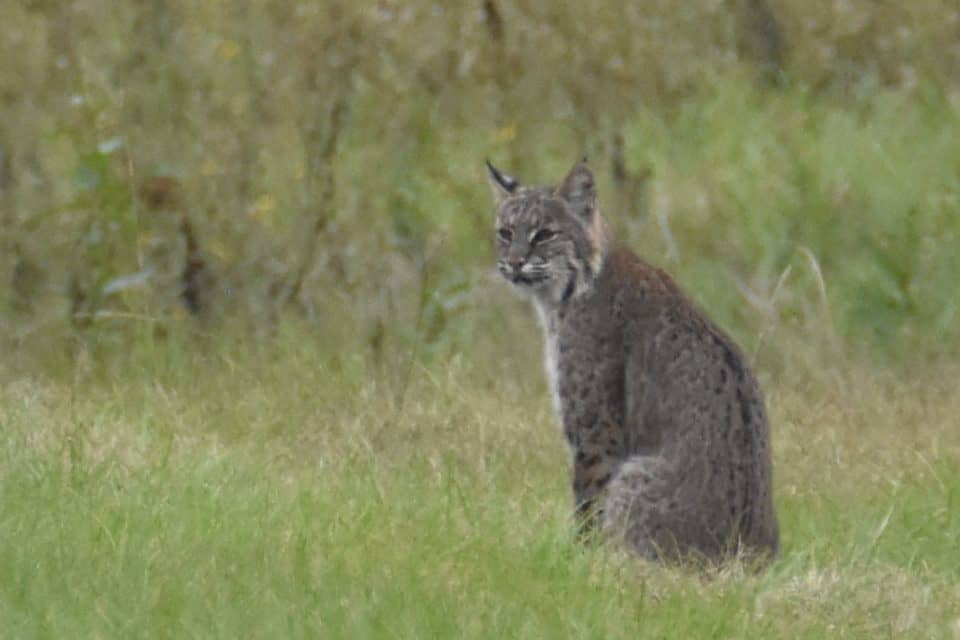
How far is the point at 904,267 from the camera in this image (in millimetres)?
9734

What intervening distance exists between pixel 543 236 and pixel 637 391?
2.41ft

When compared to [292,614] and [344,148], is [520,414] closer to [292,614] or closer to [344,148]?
[344,148]

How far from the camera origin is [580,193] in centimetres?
685

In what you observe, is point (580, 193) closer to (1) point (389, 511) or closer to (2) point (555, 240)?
(2) point (555, 240)

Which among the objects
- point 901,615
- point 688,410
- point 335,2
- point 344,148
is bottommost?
point 901,615

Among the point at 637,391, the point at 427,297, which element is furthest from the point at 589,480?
the point at 427,297

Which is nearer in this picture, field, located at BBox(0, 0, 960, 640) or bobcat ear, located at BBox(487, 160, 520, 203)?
field, located at BBox(0, 0, 960, 640)

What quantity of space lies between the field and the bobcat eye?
872 mm

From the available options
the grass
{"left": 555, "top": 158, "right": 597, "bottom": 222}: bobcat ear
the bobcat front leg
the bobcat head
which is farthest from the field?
{"left": 555, "top": 158, "right": 597, "bottom": 222}: bobcat ear

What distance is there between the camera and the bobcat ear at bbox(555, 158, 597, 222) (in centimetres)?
684

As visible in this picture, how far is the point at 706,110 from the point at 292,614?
6829mm

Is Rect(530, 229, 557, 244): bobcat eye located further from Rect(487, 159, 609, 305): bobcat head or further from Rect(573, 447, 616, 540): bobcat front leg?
Rect(573, 447, 616, 540): bobcat front leg

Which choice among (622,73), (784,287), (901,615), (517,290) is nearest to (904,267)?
(784,287)

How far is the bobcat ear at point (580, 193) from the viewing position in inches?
269
